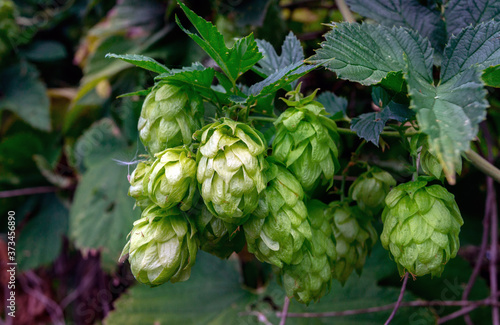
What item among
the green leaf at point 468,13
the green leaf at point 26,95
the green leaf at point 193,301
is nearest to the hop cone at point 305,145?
the green leaf at point 468,13

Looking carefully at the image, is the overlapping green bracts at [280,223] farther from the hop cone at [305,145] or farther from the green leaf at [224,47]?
the green leaf at [224,47]

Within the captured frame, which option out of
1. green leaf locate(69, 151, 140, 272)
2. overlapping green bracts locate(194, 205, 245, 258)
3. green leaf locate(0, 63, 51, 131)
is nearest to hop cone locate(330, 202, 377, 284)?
overlapping green bracts locate(194, 205, 245, 258)

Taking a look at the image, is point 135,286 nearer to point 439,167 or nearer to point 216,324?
point 216,324

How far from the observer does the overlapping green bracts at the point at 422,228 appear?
48cm

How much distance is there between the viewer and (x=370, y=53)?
57 centimetres

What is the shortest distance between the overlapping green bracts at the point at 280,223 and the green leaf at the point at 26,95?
143cm

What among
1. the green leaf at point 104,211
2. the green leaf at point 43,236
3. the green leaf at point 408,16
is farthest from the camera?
the green leaf at point 43,236

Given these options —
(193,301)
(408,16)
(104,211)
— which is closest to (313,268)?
(408,16)

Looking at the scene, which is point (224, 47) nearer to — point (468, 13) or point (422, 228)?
point (422, 228)

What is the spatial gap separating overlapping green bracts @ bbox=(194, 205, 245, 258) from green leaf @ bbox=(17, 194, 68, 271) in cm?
135

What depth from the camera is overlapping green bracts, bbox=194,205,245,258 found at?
0.54m

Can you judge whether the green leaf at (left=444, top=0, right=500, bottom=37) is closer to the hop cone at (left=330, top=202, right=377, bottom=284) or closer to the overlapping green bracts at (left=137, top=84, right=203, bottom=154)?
the hop cone at (left=330, top=202, right=377, bottom=284)

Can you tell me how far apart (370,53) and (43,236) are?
5.42 ft

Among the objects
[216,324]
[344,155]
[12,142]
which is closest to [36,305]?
[12,142]
